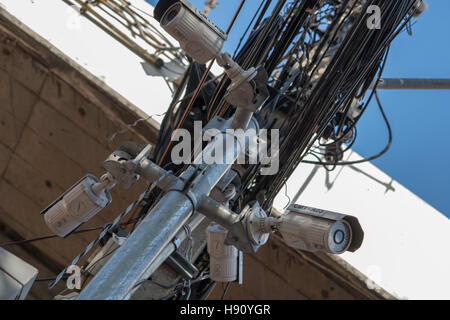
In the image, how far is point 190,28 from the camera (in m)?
2.00

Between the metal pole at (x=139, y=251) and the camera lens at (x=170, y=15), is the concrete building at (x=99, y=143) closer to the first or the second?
the camera lens at (x=170, y=15)

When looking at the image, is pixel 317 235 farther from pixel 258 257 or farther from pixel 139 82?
pixel 139 82

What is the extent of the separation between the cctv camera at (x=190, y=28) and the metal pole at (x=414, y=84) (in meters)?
2.67

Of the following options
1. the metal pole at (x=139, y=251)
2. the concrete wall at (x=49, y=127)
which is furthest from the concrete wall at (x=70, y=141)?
the metal pole at (x=139, y=251)

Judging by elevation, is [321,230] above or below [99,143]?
below

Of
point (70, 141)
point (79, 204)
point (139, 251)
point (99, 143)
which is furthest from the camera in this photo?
point (70, 141)

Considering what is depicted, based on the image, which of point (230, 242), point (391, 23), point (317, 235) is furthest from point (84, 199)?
point (391, 23)

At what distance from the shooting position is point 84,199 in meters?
2.21

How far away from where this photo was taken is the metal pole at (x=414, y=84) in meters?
4.27

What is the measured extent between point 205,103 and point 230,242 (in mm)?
1364

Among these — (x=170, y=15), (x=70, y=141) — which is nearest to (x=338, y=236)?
(x=170, y=15)

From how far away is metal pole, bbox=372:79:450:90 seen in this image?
4272 mm

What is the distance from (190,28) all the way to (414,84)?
303cm

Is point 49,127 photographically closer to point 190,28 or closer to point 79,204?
point 79,204
